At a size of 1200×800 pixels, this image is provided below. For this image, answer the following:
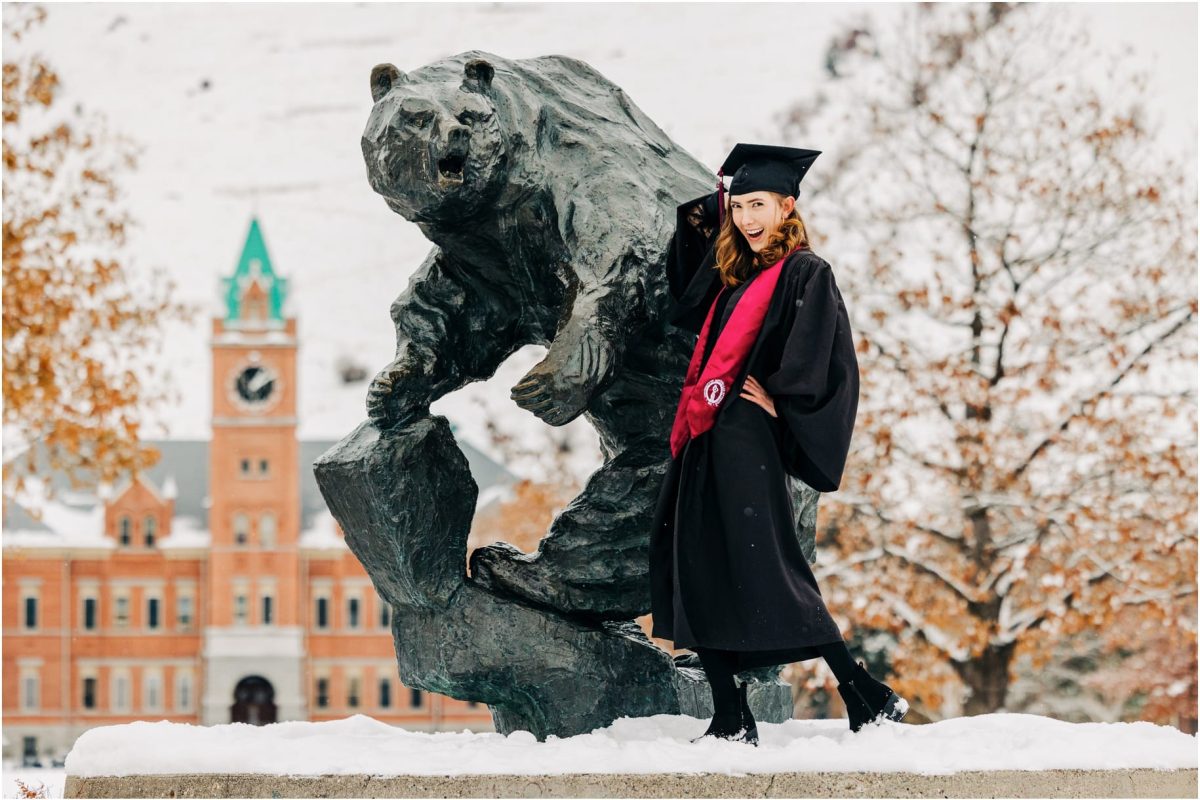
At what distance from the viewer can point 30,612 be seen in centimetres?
4947

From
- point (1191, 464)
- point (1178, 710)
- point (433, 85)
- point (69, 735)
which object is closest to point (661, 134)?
point (433, 85)

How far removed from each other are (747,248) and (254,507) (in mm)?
50233

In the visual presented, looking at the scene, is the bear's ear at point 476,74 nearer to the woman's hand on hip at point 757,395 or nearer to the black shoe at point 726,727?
the woman's hand on hip at point 757,395

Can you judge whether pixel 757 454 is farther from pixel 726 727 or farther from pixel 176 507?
pixel 176 507

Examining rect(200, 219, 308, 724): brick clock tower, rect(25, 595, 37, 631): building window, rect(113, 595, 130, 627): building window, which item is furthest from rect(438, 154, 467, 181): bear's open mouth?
rect(113, 595, 130, 627): building window

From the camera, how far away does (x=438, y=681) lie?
4.49m

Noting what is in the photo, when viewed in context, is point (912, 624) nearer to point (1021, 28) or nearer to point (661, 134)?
point (1021, 28)

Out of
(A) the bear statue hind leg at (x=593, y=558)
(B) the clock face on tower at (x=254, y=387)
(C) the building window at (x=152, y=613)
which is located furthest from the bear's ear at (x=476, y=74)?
(B) the clock face on tower at (x=254, y=387)

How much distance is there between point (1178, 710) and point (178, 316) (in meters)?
12.0

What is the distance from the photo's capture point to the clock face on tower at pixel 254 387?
5316cm

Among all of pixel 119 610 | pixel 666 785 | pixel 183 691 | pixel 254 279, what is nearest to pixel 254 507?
pixel 119 610

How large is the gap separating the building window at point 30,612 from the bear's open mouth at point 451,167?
1911 inches

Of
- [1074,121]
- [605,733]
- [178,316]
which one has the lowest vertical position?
[605,733]

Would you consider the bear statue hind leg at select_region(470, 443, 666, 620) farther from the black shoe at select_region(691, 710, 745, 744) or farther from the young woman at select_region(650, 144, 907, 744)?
the black shoe at select_region(691, 710, 745, 744)
